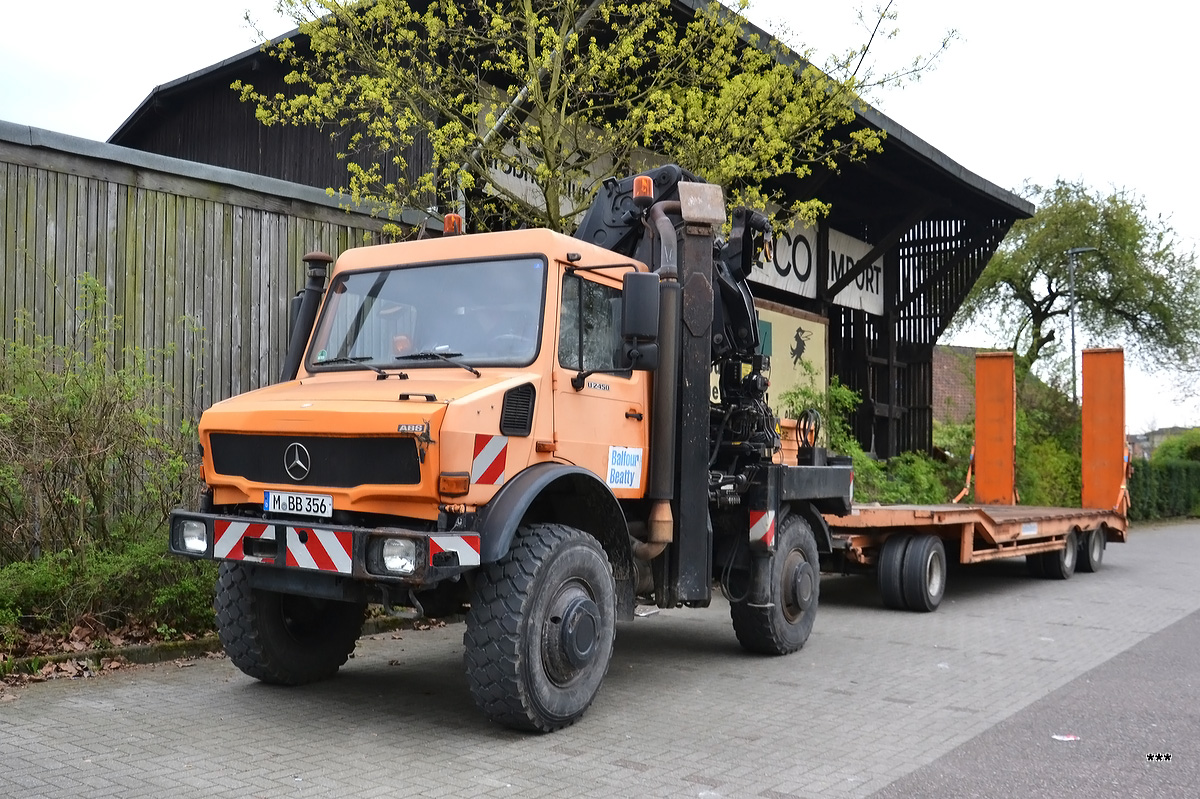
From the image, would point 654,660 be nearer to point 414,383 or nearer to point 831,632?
point 831,632

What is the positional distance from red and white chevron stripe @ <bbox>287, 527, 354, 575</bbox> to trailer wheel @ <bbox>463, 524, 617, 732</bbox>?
710 millimetres

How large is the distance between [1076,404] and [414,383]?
77.9 ft

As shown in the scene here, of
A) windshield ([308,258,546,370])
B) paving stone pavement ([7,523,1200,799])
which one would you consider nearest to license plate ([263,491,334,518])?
windshield ([308,258,546,370])

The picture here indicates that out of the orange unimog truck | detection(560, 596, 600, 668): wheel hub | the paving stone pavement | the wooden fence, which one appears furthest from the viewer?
the wooden fence

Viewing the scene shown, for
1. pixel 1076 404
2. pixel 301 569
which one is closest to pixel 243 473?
pixel 301 569

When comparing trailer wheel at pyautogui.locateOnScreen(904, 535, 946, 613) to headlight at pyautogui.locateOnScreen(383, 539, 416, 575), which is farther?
trailer wheel at pyautogui.locateOnScreen(904, 535, 946, 613)

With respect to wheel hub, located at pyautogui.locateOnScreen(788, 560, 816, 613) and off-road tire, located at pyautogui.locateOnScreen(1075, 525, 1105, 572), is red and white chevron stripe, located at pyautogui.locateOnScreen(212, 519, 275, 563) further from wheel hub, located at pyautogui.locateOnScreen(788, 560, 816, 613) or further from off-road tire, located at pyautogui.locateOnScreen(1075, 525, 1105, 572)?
off-road tire, located at pyautogui.locateOnScreen(1075, 525, 1105, 572)

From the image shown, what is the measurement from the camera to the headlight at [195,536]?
234 inches

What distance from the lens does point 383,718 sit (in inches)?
241

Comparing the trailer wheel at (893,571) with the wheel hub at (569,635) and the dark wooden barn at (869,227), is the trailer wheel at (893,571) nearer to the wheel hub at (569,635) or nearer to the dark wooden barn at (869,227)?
the wheel hub at (569,635)

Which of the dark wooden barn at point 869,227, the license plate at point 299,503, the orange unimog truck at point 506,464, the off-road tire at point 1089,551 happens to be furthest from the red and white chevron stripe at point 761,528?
the off-road tire at point 1089,551

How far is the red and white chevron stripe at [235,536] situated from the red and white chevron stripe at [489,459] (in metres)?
1.13

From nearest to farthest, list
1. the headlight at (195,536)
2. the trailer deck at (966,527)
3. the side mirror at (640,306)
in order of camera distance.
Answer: the headlight at (195,536), the side mirror at (640,306), the trailer deck at (966,527)

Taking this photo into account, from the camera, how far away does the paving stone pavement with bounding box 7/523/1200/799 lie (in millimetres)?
4949
